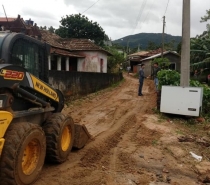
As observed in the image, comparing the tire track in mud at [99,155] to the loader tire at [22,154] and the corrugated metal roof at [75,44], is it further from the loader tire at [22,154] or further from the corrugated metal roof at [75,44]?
the corrugated metal roof at [75,44]

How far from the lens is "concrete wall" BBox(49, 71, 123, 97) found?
12.1 m

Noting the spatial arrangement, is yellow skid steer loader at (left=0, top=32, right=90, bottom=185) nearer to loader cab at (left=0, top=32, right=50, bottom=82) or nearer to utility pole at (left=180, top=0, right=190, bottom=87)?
loader cab at (left=0, top=32, right=50, bottom=82)

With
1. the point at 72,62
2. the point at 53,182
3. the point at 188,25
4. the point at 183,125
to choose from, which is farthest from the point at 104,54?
the point at 53,182

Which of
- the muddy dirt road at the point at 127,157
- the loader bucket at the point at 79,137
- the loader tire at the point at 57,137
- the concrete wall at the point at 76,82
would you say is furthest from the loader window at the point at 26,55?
the concrete wall at the point at 76,82

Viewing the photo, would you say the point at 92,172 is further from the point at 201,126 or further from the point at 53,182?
the point at 201,126

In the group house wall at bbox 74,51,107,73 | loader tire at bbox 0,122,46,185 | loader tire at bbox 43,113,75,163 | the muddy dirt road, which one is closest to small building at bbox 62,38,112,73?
house wall at bbox 74,51,107,73

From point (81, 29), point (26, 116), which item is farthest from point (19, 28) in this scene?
point (81, 29)

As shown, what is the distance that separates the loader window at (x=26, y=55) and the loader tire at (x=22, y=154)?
1.10 metres

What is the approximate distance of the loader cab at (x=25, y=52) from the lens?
4.22 m

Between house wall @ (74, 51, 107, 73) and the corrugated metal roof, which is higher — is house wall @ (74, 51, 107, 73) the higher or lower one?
the lower one

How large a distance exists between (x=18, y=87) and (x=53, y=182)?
5.31 ft

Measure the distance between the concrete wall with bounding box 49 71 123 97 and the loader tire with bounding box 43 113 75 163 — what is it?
237 inches

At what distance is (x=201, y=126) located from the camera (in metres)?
9.63

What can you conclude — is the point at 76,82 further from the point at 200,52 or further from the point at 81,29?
the point at 81,29
